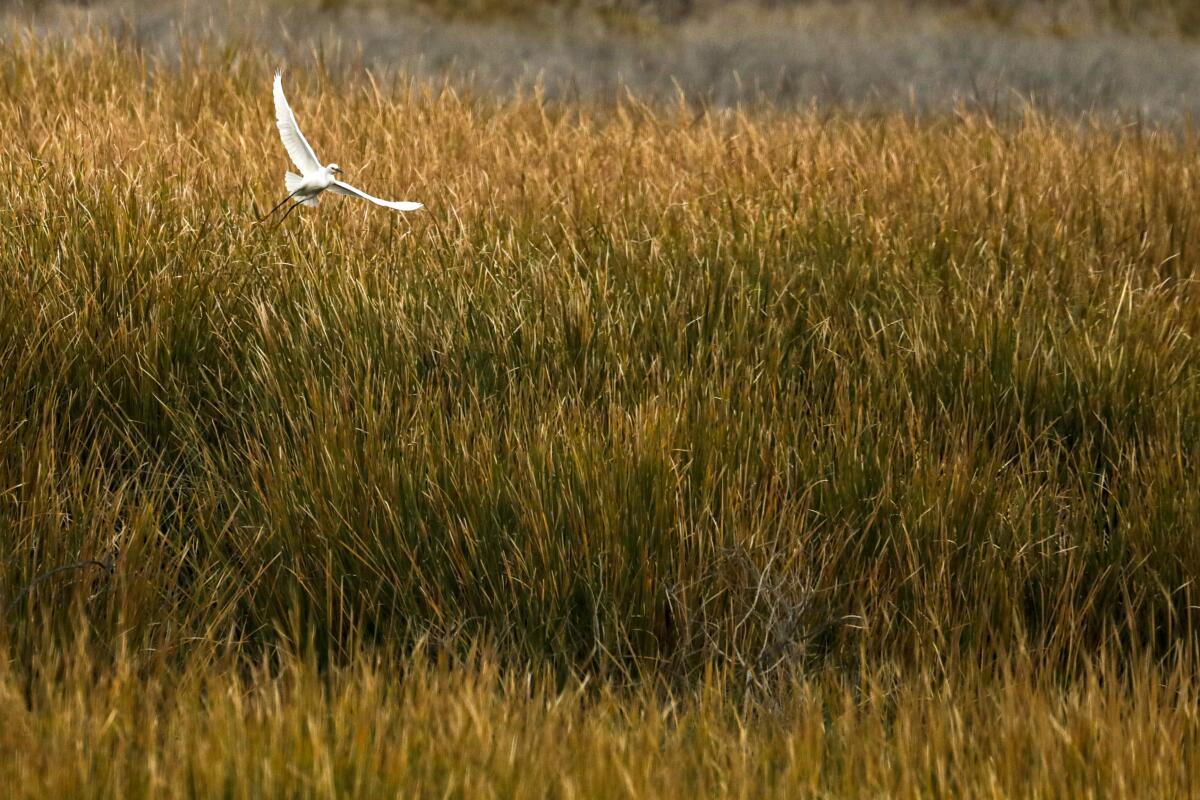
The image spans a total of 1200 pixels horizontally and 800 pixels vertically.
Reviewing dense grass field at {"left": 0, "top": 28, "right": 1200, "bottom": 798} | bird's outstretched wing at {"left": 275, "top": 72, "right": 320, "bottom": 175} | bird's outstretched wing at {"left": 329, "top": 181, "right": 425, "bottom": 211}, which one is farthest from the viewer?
bird's outstretched wing at {"left": 275, "top": 72, "right": 320, "bottom": 175}

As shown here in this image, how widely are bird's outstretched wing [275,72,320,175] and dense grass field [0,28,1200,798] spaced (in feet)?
0.89

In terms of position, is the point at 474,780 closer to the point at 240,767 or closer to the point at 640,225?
the point at 240,767

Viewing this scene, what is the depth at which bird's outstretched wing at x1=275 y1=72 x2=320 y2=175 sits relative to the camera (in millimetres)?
2857

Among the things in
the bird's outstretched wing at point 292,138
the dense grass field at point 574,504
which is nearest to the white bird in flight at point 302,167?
the bird's outstretched wing at point 292,138

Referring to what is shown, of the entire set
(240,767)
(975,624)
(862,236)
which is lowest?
(975,624)

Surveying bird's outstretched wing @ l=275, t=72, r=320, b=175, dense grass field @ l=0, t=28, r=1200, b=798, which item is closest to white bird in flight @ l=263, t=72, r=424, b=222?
bird's outstretched wing @ l=275, t=72, r=320, b=175

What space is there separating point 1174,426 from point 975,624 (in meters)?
0.78

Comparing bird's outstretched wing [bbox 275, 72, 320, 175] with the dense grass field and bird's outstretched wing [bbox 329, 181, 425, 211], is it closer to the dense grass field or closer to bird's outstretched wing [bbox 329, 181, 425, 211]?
bird's outstretched wing [bbox 329, 181, 425, 211]

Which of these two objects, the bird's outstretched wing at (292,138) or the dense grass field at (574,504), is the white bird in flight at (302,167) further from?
the dense grass field at (574,504)

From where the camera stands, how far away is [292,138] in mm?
2945

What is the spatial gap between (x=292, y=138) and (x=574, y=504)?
1030 millimetres

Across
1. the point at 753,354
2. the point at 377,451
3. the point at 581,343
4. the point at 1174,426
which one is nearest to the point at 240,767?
the point at 377,451

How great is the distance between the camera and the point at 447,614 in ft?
8.11

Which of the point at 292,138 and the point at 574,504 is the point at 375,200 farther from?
the point at 574,504
